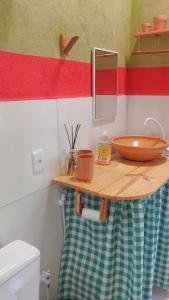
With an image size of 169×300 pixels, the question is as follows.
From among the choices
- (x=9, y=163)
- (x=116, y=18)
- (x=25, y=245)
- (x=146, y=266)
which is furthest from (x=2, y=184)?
(x=116, y=18)

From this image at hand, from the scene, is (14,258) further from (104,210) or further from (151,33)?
(151,33)

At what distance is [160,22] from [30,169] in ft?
4.23

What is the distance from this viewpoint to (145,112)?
6.36 feet

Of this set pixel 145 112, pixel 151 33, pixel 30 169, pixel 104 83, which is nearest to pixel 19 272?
pixel 30 169

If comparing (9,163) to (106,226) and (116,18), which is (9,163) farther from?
(116,18)

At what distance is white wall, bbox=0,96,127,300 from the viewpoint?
3.54 ft

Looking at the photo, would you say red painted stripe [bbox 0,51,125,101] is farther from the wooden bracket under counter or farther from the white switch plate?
the wooden bracket under counter

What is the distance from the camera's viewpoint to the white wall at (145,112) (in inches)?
73.2

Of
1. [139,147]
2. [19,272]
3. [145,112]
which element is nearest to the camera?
[19,272]

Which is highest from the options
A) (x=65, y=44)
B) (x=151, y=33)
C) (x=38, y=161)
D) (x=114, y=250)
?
(x=151, y=33)

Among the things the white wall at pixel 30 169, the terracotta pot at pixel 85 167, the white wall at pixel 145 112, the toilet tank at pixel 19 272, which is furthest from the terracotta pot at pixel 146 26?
the toilet tank at pixel 19 272

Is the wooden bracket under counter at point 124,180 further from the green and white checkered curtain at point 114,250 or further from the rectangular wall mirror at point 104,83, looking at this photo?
the rectangular wall mirror at point 104,83

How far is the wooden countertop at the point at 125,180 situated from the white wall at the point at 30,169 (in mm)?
143

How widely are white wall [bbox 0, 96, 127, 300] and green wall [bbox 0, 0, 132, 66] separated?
25cm
